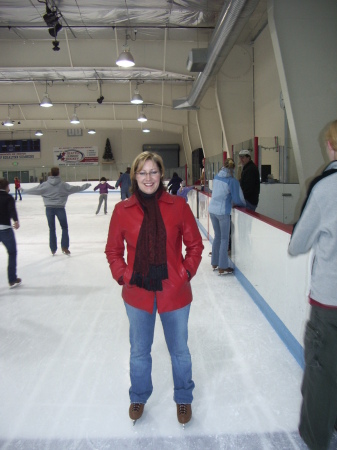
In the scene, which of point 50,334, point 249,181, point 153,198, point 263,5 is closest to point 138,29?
point 263,5

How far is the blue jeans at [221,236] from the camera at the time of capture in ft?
15.7

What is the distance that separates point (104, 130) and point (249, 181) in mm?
23350

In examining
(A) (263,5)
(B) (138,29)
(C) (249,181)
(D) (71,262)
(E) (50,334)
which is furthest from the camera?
(B) (138,29)

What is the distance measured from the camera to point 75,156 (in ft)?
90.1

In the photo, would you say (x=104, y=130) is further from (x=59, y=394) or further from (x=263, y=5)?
(x=59, y=394)

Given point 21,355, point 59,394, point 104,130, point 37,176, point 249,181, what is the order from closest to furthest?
1. point 59,394
2. point 21,355
3. point 249,181
4. point 37,176
5. point 104,130

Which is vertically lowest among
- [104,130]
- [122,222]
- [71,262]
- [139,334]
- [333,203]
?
[71,262]

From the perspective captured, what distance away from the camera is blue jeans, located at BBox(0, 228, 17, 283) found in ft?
14.1

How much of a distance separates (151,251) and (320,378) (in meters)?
0.82

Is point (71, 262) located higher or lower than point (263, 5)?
lower

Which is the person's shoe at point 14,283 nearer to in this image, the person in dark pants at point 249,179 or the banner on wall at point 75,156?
the person in dark pants at point 249,179

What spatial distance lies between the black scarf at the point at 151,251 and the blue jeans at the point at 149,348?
5.6 inches

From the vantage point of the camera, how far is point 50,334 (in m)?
3.21

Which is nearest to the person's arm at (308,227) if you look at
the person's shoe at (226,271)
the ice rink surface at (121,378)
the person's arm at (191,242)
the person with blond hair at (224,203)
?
the person's arm at (191,242)
